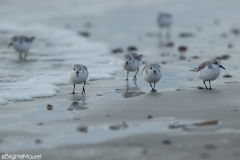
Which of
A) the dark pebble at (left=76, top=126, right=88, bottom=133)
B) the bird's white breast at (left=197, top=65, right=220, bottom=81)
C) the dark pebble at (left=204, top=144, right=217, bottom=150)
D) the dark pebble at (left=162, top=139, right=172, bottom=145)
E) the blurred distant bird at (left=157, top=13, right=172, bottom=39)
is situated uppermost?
the blurred distant bird at (left=157, top=13, right=172, bottom=39)

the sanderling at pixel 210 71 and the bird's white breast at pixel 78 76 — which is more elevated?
the sanderling at pixel 210 71

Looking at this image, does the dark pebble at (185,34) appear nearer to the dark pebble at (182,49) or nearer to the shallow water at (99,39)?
the shallow water at (99,39)

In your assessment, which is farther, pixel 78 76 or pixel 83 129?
pixel 78 76

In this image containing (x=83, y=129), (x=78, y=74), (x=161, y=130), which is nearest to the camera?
(x=161, y=130)

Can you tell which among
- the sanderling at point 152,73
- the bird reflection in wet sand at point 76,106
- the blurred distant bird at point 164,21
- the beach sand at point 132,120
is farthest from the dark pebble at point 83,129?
the blurred distant bird at point 164,21

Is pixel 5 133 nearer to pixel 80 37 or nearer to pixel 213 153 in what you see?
pixel 213 153

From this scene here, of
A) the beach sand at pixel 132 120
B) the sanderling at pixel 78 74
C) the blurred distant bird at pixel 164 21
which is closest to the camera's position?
the beach sand at pixel 132 120

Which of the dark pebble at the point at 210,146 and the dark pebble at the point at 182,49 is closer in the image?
the dark pebble at the point at 210,146

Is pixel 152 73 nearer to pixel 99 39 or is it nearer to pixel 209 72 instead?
pixel 209 72

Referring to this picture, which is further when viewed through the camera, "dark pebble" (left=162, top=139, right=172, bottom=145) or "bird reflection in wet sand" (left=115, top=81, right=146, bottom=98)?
"bird reflection in wet sand" (left=115, top=81, right=146, bottom=98)

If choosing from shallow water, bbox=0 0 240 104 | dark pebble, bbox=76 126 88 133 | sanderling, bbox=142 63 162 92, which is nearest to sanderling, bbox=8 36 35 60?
shallow water, bbox=0 0 240 104

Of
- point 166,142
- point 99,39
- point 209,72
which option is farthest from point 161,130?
point 99,39

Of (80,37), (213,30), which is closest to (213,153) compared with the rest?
(80,37)

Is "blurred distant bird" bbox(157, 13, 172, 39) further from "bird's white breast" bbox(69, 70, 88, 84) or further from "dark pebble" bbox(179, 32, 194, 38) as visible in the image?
"bird's white breast" bbox(69, 70, 88, 84)
